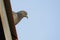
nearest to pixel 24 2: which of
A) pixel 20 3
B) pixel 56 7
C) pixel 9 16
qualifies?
pixel 20 3

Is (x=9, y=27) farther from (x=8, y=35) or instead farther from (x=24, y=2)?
(x=24, y=2)

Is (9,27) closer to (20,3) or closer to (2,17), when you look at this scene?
(2,17)

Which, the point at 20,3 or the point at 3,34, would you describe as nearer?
the point at 3,34

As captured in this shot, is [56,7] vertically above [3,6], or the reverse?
[3,6]

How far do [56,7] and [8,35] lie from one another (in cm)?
112

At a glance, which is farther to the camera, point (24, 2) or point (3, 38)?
point (24, 2)

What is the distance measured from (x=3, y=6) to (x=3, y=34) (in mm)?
57

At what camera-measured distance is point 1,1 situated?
292 millimetres

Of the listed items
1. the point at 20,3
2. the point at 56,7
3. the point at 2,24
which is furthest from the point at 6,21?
the point at 56,7

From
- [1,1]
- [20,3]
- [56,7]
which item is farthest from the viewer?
[56,7]

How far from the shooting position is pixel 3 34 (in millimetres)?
315

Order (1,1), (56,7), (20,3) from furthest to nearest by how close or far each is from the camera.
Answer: (56,7) → (20,3) → (1,1)

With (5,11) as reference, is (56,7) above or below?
below

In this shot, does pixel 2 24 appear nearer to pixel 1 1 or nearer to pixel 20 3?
pixel 1 1
